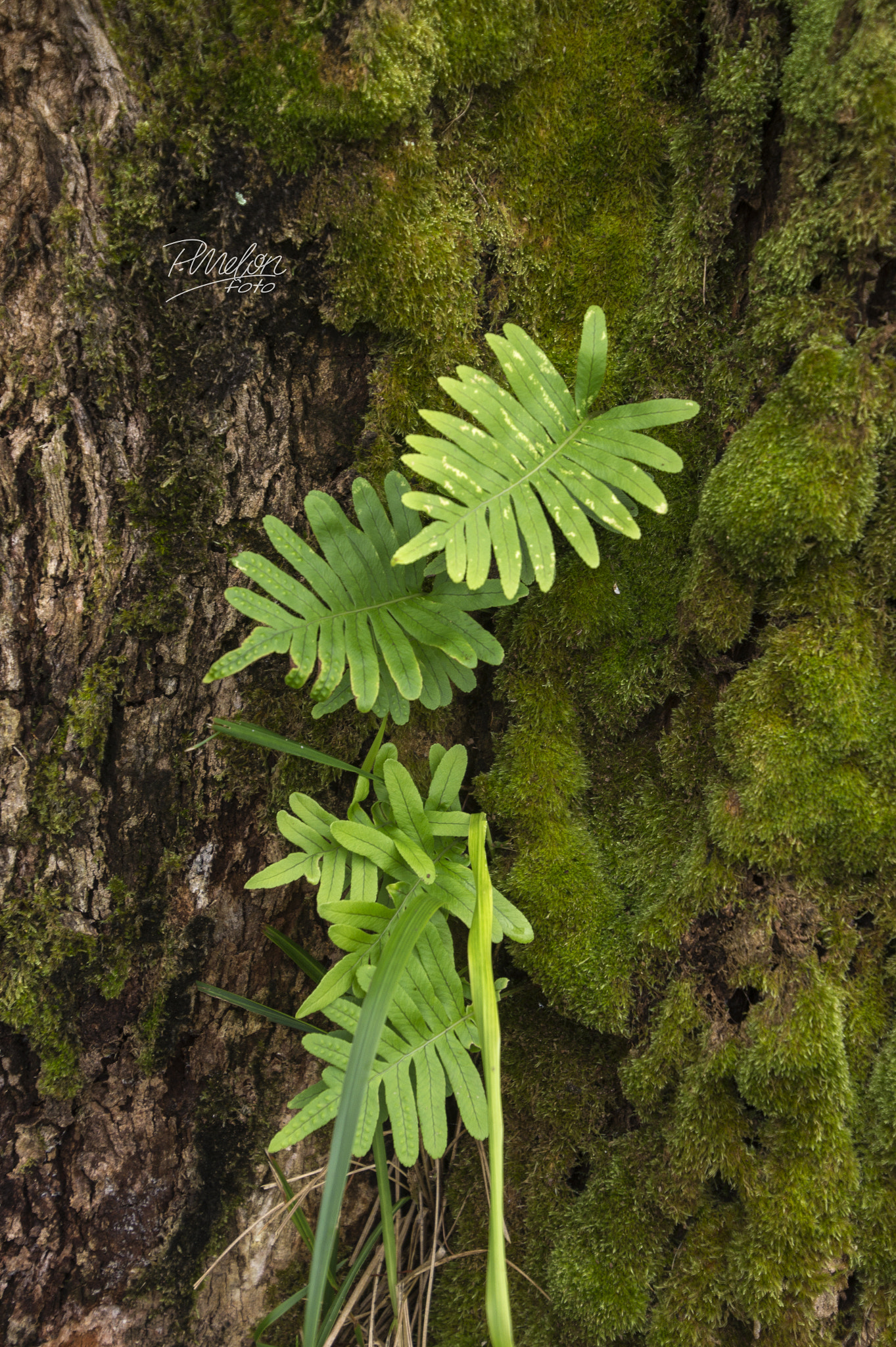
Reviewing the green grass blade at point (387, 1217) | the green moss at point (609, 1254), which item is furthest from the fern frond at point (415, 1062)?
the green moss at point (609, 1254)

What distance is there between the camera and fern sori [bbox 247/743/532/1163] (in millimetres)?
1506

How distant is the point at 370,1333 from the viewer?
1855 millimetres

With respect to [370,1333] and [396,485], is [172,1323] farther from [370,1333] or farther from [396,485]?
[396,485]

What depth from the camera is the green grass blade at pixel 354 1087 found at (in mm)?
1139

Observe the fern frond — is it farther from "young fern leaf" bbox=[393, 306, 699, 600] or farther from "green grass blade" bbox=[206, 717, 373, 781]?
"young fern leaf" bbox=[393, 306, 699, 600]

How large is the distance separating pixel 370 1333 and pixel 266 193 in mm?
2701

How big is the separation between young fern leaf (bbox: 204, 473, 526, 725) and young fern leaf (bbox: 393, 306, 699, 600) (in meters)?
0.14

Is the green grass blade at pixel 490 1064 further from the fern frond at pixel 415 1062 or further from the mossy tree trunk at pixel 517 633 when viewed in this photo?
the mossy tree trunk at pixel 517 633

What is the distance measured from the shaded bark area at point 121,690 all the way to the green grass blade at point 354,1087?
61cm

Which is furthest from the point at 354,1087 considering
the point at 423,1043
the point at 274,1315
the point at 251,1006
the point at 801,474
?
the point at 801,474

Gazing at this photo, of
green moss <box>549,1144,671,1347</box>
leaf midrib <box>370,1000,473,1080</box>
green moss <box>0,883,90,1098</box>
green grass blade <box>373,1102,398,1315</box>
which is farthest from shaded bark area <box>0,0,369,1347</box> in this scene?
green moss <box>549,1144,671,1347</box>

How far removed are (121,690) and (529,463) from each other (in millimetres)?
1059

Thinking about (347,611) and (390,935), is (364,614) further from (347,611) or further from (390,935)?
(390,935)

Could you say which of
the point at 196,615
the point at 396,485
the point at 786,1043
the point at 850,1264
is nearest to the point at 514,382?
the point at 396,485
